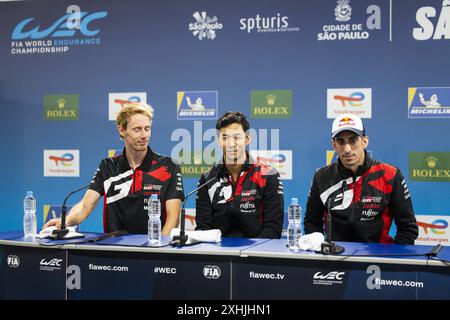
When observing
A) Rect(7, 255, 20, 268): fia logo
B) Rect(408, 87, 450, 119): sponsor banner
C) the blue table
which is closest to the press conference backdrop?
Rect(408, 87, 450, 119): sponsor banner

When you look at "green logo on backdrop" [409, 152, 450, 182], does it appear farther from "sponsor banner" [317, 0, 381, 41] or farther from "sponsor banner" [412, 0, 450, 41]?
"sponsor banner" [317, 0, 381, 41]

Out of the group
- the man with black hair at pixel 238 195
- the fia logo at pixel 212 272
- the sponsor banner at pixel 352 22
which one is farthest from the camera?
the sponsor banner at pixel 352 22

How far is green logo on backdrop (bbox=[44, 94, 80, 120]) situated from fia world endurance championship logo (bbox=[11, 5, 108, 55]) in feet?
1.44

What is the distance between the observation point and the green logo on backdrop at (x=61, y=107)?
534 centimetres

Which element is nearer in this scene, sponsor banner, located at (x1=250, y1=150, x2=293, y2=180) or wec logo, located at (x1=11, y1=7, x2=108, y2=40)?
sponsor banner, located at (x1=250, y1=150, x2=293, y2=180)

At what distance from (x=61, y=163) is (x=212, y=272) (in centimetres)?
306

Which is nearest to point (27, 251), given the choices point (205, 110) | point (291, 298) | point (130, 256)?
point (130, 256)

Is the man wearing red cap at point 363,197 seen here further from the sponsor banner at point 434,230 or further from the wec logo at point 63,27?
the wec logo at point 63,27

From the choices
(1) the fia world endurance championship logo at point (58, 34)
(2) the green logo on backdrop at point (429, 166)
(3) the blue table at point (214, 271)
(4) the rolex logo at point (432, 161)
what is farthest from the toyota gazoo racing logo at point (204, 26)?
(3) the blue table at point (214, 271)

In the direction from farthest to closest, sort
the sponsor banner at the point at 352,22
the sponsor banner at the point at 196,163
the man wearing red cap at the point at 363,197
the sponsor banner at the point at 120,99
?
the sponsor banner at the point at 120,99
the sponsor banner at the point at 196,163
the sponsor banner at the point at 352,22
the man wearing red cap at the point at 363,197

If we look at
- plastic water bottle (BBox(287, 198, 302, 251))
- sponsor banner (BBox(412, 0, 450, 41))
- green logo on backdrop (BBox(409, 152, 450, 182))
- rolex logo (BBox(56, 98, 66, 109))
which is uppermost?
sponsor banner (BBox(412, 0, 450, 41))

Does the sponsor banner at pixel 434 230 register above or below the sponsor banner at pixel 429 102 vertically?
below

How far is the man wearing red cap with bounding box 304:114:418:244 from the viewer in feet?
10.7
